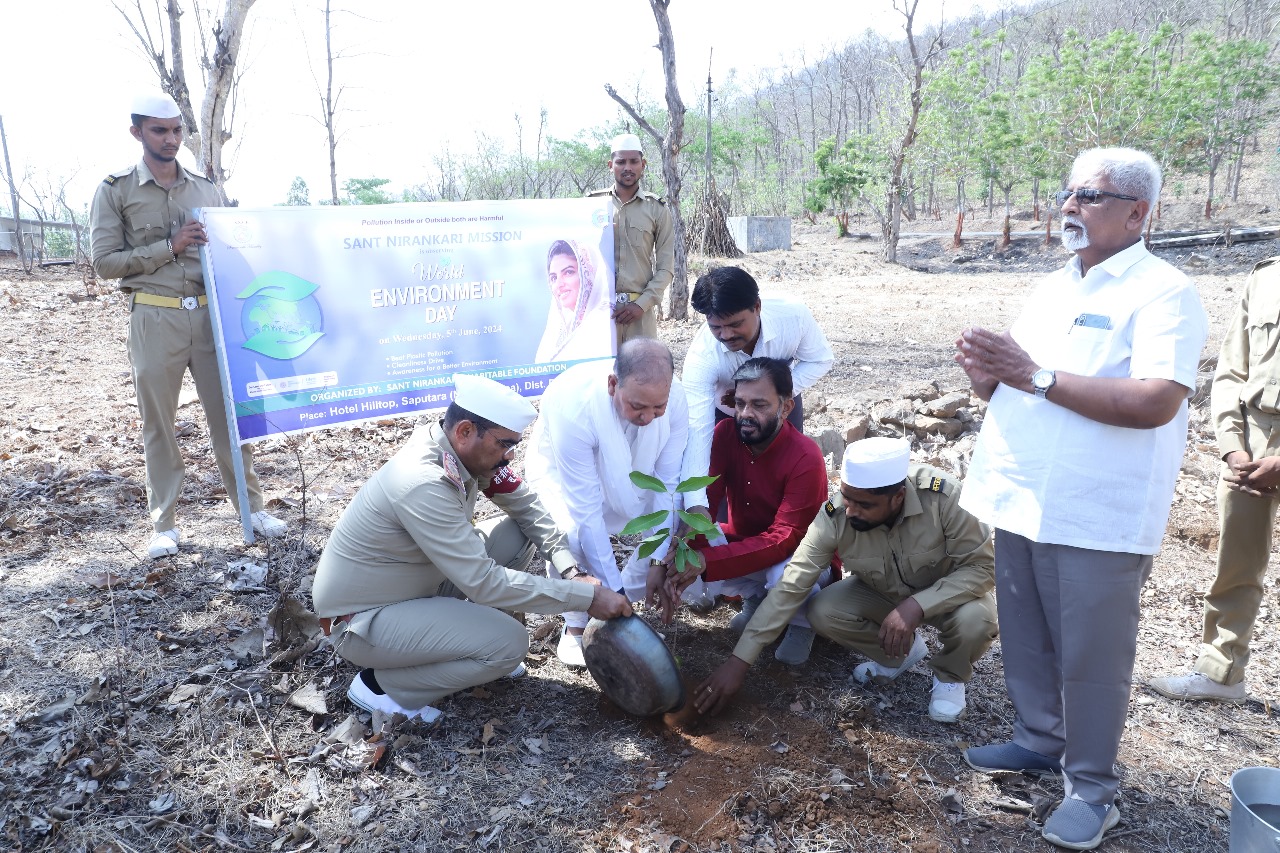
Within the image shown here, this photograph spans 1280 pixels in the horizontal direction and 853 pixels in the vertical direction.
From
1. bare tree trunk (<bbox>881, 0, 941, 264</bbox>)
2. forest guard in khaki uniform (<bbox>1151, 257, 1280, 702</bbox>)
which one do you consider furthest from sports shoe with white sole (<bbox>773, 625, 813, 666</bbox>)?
bare tree trunk (<bbox>881, 0, 941, 264</bbox>)

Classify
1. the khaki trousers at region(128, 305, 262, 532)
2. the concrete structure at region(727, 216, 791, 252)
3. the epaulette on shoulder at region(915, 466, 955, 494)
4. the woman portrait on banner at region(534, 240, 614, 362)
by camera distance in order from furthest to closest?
1. the concrete structure at region(727, 216, 791, 252)
2. the woman portrait on banner at region(534, 240, 614, 362)
3. the khaki trousers at region(128, 305, 262, 532)
4. the epaulette on shoulder at region(915, 466, 955, 494)

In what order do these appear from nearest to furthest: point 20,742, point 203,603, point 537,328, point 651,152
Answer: point 20,742 → point 203,603 → point 537,328 → point 651,152

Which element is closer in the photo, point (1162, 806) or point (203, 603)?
point (1162, 806)

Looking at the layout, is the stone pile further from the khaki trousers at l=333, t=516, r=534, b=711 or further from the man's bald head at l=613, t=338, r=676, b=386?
the khaki trousers at l=333, t=516, r=534, b=711

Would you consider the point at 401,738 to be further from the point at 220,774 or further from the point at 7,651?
the point at 7,651

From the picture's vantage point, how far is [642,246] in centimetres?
602

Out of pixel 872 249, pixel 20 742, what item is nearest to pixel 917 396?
pixel 20 742

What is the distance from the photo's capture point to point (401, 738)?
9.55 feet

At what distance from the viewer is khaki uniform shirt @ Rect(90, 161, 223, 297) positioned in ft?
13.6

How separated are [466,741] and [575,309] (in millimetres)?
3337

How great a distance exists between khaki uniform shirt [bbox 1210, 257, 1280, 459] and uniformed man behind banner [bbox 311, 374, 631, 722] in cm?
241

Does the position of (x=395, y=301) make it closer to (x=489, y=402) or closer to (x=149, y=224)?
(x=149, y=224)

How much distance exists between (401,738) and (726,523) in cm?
179

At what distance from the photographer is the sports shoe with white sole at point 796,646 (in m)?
3.53
